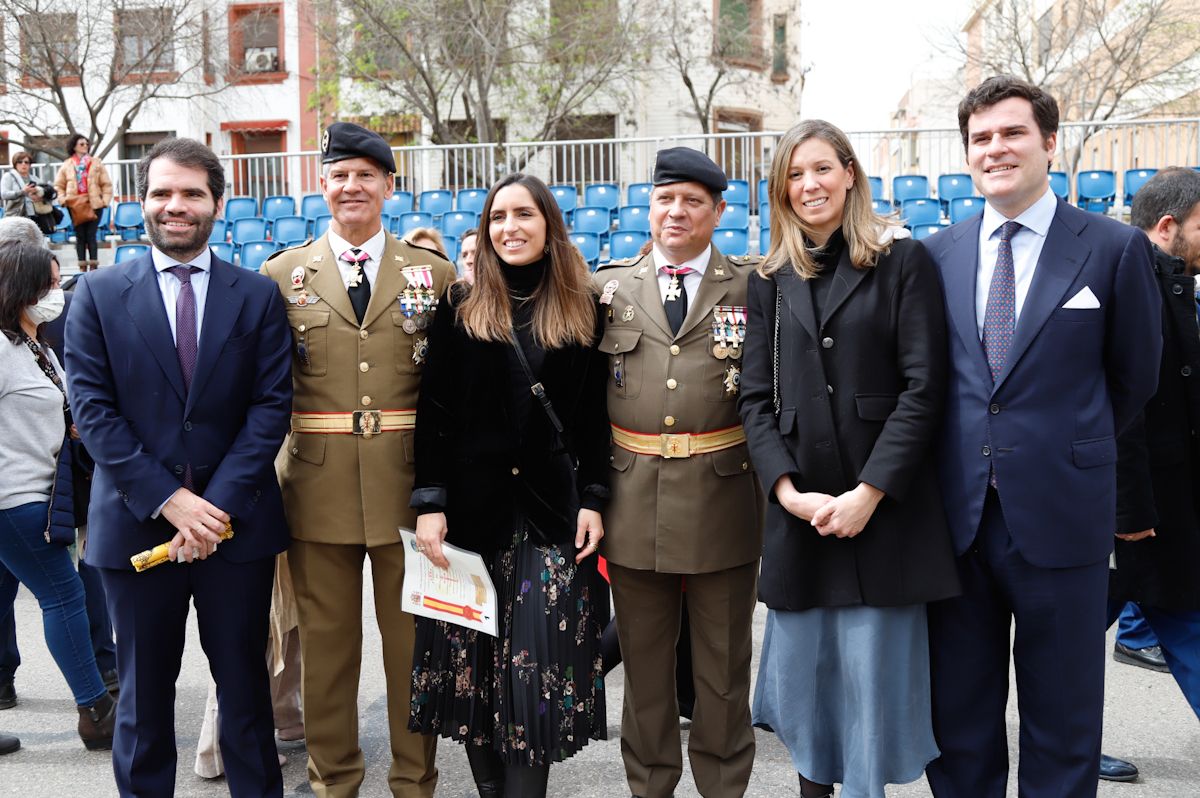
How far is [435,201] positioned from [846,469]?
11.9m

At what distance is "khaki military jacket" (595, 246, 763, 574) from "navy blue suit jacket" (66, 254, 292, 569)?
3.40 feet

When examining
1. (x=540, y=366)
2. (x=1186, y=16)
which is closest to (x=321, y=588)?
(x=540, y=366)

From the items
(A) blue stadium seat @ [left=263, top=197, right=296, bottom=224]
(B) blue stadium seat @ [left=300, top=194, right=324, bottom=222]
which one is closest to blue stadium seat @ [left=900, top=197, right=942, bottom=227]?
(B) blue stadium seat @ [left=300, top=194, right=324, bottom=222]

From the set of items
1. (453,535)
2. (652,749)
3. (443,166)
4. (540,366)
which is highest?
(443,166)

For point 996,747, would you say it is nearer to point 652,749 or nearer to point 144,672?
point 652,749

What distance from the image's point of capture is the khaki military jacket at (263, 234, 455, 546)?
307cm

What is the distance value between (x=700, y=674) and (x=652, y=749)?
28 centimetres

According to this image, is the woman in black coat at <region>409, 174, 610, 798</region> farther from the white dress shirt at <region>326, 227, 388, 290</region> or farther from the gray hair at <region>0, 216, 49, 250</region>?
the gray hair at <region>0, 216, 49, 250</region>

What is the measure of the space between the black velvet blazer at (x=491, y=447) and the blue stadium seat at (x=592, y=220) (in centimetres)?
974

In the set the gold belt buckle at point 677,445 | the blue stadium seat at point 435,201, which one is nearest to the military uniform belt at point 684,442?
the gold belt buckle at point 677,445

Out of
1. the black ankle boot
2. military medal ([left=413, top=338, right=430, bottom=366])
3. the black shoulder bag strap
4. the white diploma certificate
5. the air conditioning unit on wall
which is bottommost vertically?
the black ankle boot

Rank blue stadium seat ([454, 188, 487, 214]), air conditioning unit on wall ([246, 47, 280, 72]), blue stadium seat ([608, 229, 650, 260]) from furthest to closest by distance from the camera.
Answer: air conditioning unit on wall ([246, 47, 280, 72]) → blue stadium seat ([454, 188, 487, 214]) → blue stadium seat ([608, 229, 650, 260])

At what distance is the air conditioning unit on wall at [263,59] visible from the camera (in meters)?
26.2

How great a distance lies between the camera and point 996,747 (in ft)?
8.80
